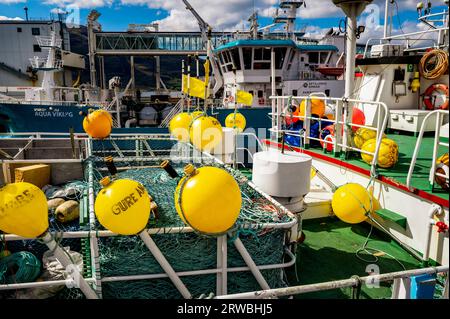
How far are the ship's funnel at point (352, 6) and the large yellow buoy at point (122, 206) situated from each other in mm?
5353

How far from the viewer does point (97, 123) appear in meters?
7.87

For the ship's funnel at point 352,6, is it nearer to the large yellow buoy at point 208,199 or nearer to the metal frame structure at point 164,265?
the metal frame structure at point 164,265

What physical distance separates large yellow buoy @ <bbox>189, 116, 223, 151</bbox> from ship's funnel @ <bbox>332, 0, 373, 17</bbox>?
10.9 feet

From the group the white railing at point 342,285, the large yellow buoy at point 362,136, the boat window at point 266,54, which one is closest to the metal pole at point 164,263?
the white railing at point 342,285

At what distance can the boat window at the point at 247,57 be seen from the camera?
2004cm

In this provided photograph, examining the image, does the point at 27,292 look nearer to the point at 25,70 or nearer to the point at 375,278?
the point at 375,278

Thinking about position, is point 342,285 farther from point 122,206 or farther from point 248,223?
point 122,206

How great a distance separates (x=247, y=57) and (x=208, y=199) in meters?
19.0

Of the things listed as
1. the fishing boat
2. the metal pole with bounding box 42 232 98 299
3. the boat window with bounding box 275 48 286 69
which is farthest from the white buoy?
the boat window with bounding box 275 48 286 69

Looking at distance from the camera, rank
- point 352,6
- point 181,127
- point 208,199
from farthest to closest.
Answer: point 181,127, point 352,6, point 208,199

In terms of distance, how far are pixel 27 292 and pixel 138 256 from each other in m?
1.36

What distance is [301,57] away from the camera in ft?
75.6

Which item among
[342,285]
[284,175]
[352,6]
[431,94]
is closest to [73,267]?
[342,285]
